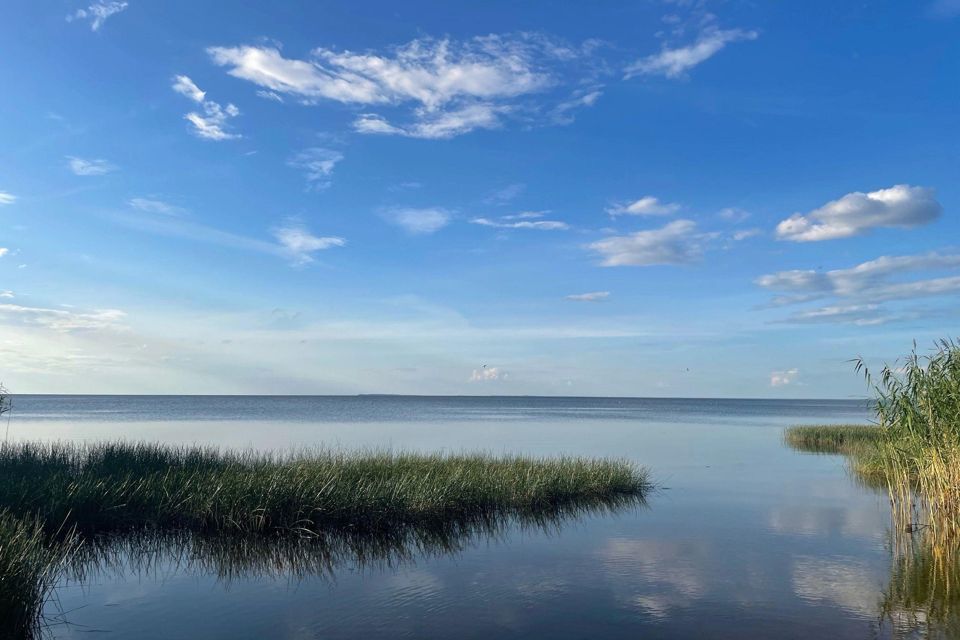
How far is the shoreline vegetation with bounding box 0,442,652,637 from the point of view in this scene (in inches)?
567

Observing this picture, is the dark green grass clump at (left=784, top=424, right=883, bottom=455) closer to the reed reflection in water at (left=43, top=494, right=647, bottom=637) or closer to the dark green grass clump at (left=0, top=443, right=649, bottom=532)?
the dark green grass clump at (left=0, top=443, right=649, bottom=532)

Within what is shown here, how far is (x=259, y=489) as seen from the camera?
16.0 m

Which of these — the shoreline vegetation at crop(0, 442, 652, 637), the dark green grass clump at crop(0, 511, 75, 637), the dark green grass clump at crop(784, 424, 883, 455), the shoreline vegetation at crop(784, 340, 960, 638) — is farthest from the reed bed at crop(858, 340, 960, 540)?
the dark green grass clump at crop(784, 424, 883, 455)

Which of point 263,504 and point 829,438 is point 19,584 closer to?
point 263,504

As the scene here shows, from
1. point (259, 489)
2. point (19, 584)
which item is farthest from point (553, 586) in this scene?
point (19, 584)

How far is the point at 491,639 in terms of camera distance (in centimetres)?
1012

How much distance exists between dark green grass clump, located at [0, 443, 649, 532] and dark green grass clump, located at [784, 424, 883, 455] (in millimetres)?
24692

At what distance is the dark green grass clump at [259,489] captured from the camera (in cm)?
1515

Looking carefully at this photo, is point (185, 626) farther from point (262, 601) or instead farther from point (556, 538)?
point (556, 538)

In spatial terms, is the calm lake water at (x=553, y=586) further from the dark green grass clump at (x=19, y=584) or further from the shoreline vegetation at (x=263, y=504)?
the dark green grass clump at (x=19, y=584)

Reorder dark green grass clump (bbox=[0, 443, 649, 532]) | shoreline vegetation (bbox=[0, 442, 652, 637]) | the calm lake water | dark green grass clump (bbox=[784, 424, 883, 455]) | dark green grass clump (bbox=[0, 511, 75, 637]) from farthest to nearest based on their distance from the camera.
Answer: dark green grass clump (bbox=[784, 424, 883, 455])
dark green grass clump (bbox=[0, 443, 649, 532])
shoreline vegetation (bbox=[0, 442, 652, 637])
the calm lake water
dark green grass clump (bbox=[0, 511, 75, 637])

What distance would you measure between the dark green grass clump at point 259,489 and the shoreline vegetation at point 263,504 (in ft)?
0.10

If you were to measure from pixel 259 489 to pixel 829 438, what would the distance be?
3941 cm

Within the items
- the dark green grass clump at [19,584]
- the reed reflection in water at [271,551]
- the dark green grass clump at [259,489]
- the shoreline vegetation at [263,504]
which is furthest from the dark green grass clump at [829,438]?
the dark green grass clump at [19,584]
